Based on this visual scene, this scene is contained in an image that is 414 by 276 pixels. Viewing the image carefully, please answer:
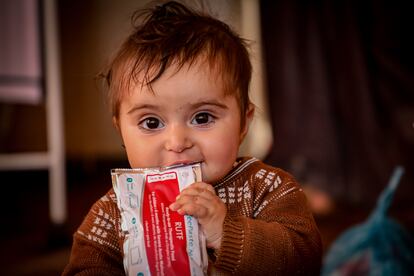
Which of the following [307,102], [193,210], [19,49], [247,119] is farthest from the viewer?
[307,102]

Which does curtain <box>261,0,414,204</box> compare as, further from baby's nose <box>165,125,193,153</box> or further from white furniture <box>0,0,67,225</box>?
baby's nose <box>165,125,193,153</box>

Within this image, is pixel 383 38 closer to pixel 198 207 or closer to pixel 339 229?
pixel 339 229

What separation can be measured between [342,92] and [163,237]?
40.3 inches

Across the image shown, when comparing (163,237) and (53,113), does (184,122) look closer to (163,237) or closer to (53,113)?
(163,237)

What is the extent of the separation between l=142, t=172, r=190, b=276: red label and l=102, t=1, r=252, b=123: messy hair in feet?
0.42

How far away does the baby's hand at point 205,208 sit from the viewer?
1.59ft

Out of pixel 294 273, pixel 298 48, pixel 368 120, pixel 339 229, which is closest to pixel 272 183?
pixel 294 273

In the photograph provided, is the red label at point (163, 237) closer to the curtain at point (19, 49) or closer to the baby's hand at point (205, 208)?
the baby's hand at point (205, 208)

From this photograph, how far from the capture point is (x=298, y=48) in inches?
57.9

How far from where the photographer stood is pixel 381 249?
339 mm

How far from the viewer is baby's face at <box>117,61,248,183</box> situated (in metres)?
0.52

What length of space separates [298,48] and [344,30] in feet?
0.60

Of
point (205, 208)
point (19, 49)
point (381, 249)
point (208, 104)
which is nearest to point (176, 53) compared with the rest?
point (208, 104)

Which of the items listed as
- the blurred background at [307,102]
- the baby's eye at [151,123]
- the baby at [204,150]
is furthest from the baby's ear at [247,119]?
the blurred background at [307,102]
